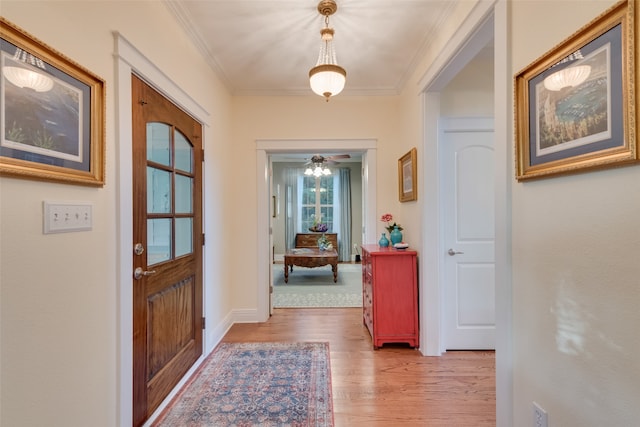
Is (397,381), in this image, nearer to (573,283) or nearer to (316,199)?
(573,283)

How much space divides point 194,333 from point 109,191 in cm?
147

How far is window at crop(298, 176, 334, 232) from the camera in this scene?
7.87m

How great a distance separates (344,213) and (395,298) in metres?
5.08

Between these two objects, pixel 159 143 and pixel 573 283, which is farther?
pixel 159 143

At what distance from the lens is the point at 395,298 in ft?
8.84

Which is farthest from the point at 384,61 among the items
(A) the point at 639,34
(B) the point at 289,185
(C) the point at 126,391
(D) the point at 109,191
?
(B) the point at 289,185

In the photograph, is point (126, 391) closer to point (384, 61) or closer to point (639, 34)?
point (639, 34)

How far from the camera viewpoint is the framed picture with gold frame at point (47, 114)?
3.10ft

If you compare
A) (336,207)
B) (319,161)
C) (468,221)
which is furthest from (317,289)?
(336,207)

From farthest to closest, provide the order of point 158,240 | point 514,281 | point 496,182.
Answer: point 158,240
point 496,182
point 514,281

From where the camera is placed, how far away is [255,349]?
270 centimetres

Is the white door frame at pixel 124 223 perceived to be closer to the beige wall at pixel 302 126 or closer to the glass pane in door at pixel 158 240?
the glass pane in door at pixel 158 240

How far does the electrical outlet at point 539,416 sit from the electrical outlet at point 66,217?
2.10m

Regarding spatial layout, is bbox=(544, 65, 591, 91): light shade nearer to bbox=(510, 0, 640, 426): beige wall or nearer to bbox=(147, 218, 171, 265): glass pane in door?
bbox=(510, 0, 640, 426): beige wall
